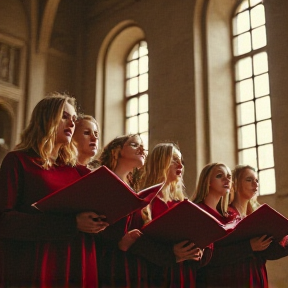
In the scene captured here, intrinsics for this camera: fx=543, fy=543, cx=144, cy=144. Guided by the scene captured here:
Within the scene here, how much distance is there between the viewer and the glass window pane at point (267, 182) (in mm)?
9586

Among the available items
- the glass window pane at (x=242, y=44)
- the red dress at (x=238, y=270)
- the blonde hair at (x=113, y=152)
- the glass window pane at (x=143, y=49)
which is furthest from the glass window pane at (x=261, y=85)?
the blonde hair at (x=113, y=152)

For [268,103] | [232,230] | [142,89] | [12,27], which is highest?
[12,27]

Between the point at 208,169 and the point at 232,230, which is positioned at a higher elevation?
the point at 208,169

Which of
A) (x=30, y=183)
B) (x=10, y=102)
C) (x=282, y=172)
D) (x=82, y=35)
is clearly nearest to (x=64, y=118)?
(x=30, y=183)

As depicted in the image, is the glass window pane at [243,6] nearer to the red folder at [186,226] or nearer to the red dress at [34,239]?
the red folder at [186,226]

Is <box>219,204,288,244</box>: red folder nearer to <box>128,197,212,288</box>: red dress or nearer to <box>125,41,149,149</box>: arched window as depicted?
<box>128,197,212,288</box>: red dress

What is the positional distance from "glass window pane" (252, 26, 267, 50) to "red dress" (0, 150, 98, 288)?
8.12m

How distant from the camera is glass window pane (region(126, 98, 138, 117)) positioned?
41.5ft

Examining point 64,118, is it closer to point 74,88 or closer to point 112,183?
point 112,183

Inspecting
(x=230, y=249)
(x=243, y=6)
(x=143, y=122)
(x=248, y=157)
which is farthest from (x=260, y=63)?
(x=230, y=249)

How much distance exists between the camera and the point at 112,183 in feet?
9.89

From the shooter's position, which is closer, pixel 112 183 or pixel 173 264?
pixel 112 183

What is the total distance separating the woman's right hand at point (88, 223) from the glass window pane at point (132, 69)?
9988 mm

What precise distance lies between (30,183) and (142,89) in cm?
951
